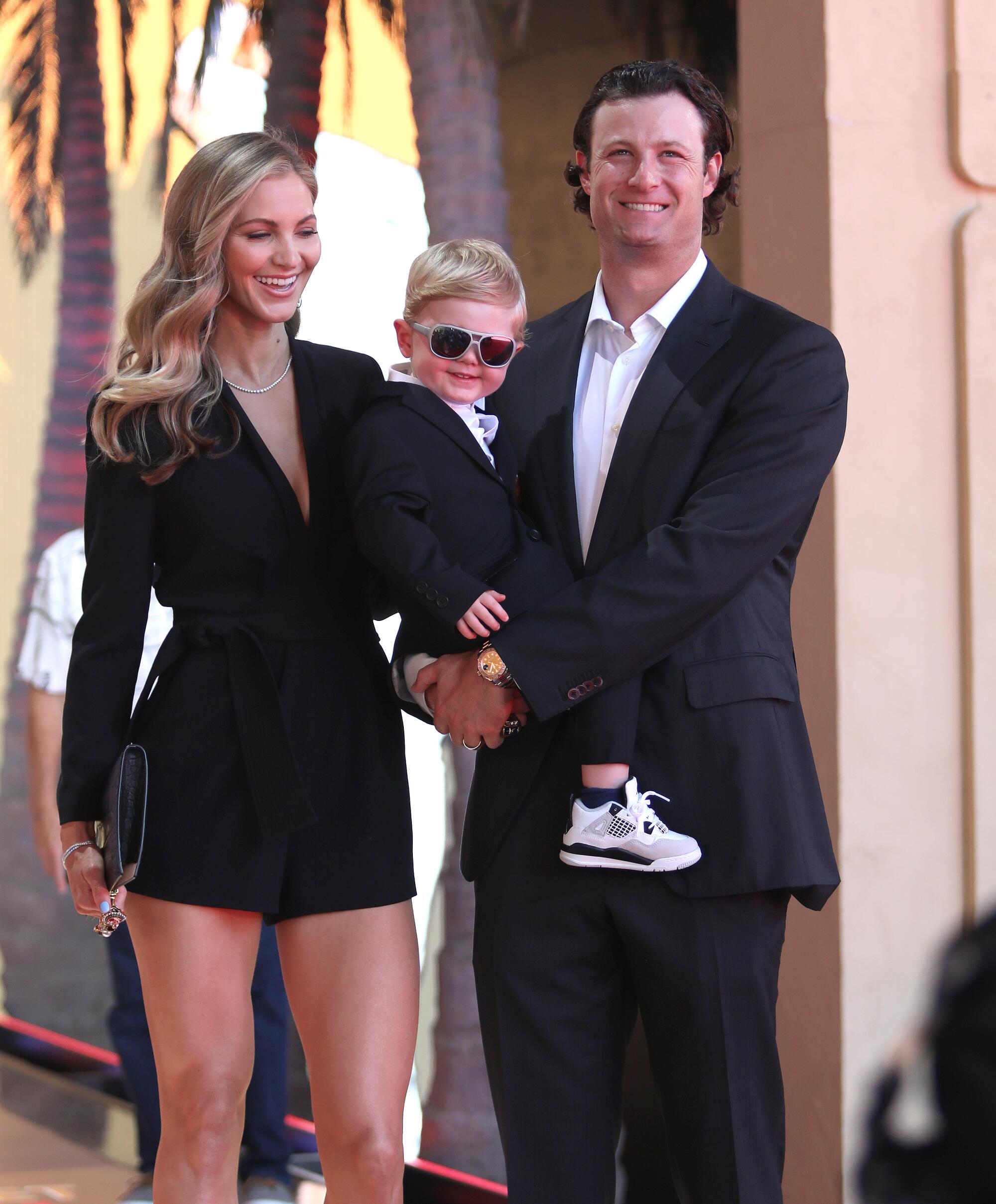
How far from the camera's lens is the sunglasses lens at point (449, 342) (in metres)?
2.35

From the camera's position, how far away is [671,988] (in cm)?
228

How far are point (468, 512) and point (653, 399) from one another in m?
0.36

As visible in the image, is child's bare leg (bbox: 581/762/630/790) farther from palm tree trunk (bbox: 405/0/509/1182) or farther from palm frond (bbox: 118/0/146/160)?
palm frond (bbox: 118/0/146/160)

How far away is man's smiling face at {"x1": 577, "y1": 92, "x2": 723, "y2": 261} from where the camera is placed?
7.69 feet

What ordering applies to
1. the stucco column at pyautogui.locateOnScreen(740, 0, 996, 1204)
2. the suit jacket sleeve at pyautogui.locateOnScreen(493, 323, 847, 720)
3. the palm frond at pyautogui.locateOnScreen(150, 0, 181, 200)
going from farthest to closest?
the palm frond at pyautogui.locateOnScreen(150, 0, 181, 200), the stucco column at pyautogui.locateOnScreen(740, 0, 996, 1204), the suit jacket sleeve at pyautogui.locateOnScreen(493, 323, 847, 720)

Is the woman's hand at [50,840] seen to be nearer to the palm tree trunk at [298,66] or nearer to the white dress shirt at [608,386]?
the palm tree trunk at [298,66]

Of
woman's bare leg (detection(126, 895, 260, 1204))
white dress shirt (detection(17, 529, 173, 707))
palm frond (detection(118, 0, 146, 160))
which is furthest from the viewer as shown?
palm frond (detection(118, 0, 146, 160))

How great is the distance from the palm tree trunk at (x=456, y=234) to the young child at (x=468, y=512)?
160cm

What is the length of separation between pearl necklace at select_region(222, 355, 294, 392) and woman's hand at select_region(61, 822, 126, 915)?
0.78 metres

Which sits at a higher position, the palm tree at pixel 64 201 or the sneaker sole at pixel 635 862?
the palm tree at pixel 64 201

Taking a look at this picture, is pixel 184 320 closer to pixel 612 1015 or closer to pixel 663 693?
pixel 663 693

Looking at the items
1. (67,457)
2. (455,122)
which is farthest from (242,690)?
(67,457)

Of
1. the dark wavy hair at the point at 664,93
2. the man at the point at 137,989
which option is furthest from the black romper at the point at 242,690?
the man at the point at 137,989

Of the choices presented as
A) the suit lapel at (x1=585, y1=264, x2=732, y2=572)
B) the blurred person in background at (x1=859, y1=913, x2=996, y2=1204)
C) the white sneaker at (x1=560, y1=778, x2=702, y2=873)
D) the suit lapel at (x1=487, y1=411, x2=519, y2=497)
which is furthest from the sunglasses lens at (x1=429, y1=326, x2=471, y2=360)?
the blurred person in background at (x1=859, y1=913, x2=996, y2=1204)
